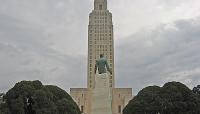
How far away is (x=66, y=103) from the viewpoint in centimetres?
5166

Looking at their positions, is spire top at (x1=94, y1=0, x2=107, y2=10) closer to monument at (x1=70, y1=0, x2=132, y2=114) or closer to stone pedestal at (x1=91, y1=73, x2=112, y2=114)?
monument at (x1=70, y1=0, x2=132, y2=114)

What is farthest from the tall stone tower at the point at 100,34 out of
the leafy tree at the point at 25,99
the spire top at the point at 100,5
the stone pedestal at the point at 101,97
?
the stone pedestal at the point at 101,97

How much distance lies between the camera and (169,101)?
5250cm

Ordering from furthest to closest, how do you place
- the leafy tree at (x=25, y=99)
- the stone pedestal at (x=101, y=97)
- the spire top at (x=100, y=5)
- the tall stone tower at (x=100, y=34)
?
the spire top at (x=100, y=5)
the tall stone tower at (x=100, y=34)
the leafy tree at (x=25, y=99)
the stone pedestal at (x=101, y=97)

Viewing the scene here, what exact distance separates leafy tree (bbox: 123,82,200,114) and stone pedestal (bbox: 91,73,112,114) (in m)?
25.9

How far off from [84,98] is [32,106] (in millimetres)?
67954

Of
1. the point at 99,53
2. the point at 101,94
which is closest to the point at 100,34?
the point at 99,53

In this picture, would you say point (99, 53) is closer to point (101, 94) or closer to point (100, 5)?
point (100, 5)

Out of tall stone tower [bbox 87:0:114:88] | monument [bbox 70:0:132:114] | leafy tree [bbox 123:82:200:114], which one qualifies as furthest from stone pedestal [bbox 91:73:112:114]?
tall stone tower [bbox 87:0:114:88]

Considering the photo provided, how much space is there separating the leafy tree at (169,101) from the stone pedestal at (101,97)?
84.8 feet

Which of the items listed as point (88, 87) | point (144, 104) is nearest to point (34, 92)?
point (144, 104)

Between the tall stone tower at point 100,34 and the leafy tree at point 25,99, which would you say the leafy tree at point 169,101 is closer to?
the leafy tree at point 25,99

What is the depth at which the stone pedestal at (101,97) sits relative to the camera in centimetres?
2711

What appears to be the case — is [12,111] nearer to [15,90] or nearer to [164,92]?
[15,90]
